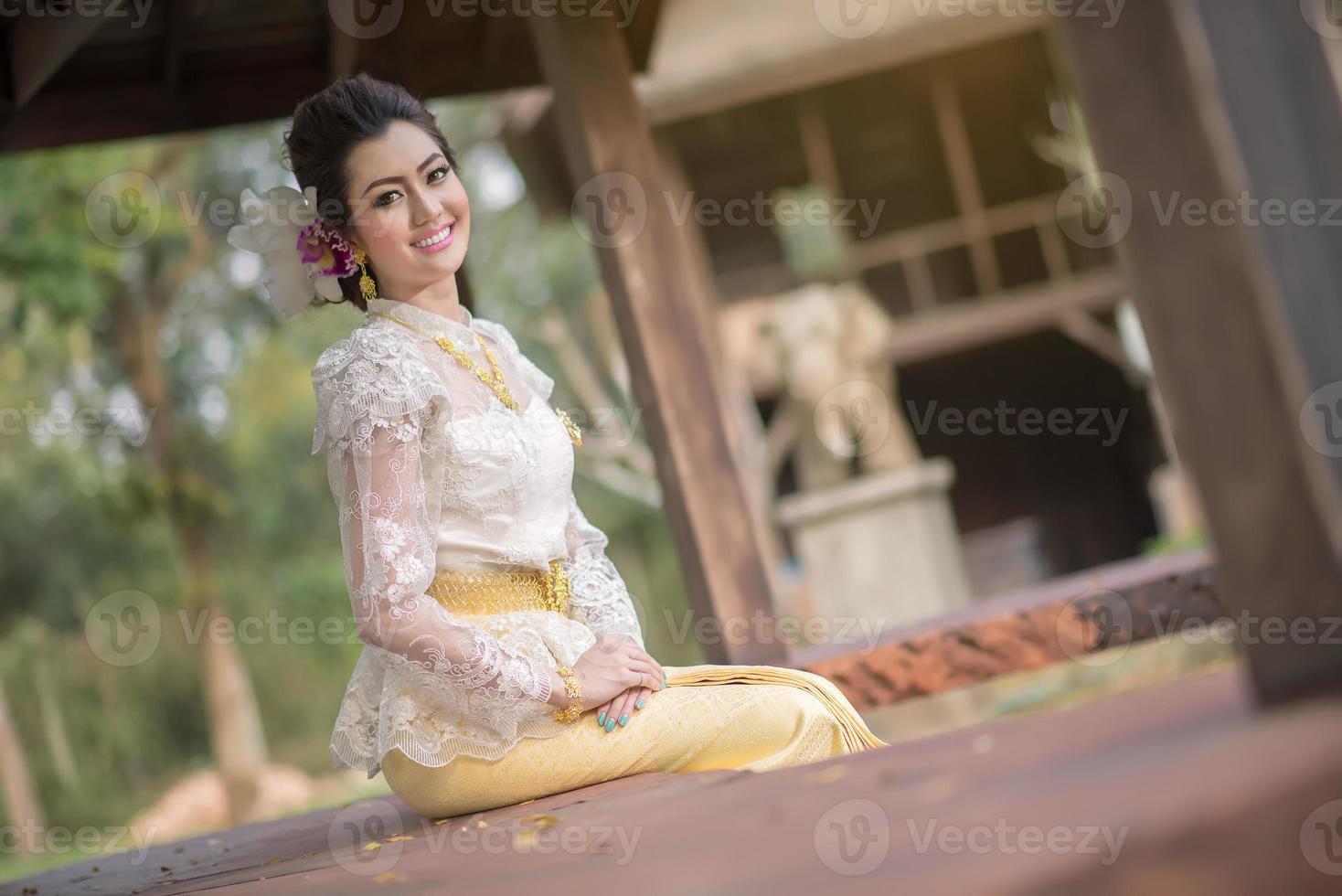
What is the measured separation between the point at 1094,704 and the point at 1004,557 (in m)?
11.5

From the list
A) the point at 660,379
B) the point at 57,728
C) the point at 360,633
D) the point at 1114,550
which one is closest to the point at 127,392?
the point at 57,728

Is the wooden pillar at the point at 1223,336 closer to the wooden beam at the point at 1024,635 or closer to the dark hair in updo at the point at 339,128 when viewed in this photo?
the dark hair in updo at the point at 339,128

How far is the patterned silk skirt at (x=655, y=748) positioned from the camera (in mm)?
2377

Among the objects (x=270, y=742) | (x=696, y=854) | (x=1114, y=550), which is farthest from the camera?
(x=270, y=742)

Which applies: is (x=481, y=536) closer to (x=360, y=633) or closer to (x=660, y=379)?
(x=360, y=633)

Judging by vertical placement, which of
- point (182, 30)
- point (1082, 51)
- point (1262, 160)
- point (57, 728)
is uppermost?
point (182, 30)

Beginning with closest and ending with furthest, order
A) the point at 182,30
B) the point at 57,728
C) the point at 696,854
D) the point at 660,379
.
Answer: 1. the point at 696,854
2. the point at 660,379
3. the point at 182,30
4. the point at 57,728

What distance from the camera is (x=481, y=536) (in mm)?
2492

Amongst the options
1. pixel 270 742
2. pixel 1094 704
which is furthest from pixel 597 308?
pixel 1094 704

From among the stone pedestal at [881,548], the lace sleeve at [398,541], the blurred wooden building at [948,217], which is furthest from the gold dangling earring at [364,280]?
the blurred wooden building at [948,217]

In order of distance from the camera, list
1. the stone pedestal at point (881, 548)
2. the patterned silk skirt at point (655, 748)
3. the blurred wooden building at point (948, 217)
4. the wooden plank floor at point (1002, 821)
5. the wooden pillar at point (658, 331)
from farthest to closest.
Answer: the blurred wooden building at point (948, 217)
the stone pedestal at point (881, 548)
the wooden pillar at point (658, 331)
the patterned silk skirt at point (655, 748)
the wooden plank floor at point (1002, 821)

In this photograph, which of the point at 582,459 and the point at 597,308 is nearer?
the point at 597,308

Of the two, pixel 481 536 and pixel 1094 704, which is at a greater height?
pixel 481 536

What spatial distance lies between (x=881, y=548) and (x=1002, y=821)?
25.4 ft
